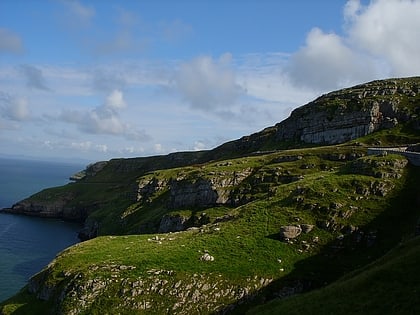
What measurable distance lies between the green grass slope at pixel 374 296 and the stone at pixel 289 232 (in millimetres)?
19758

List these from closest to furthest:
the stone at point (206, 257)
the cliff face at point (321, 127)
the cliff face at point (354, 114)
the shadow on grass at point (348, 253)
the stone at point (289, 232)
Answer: the shadow on grass at point (348, 253) < the stone at point (206, 257) < the stone at point (289, 232) < the cliff face at point (321, 127) < the cliff face at point (354, 114)

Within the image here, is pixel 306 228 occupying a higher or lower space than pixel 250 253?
higher

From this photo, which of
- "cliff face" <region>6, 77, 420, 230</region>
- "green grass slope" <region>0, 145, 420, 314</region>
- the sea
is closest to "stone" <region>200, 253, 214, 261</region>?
"green grass slope" <region>0, 145, 420, 314</region>

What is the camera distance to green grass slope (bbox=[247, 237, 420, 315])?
29359 mm

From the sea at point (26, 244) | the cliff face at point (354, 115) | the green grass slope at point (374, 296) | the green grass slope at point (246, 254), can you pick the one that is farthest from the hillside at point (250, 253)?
the cliff face at point (354, 115)

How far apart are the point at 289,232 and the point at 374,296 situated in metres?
28.1

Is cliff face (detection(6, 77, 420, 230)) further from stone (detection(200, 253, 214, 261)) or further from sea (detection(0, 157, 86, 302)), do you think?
stone (detection(200, 253, 214, 261))

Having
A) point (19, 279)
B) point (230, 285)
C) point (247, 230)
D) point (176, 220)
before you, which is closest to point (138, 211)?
point (176, 220)

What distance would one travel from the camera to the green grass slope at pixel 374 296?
96.3 ft

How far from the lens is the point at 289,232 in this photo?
195 feet

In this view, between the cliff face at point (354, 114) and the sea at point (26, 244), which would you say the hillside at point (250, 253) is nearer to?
the sea at point (26, 244)

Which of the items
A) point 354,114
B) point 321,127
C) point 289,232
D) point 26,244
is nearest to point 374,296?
point 289,232

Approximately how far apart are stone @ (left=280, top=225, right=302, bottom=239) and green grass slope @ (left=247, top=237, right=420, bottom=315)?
1976cm

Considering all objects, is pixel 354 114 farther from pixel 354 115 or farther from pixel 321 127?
pixel 321 127
